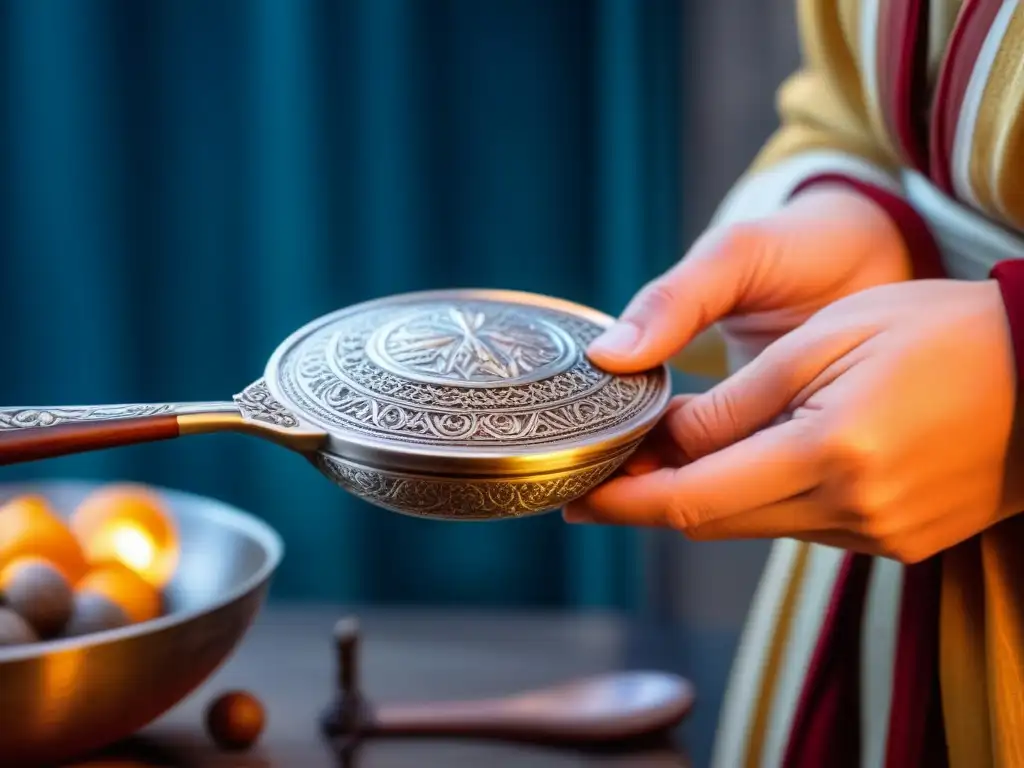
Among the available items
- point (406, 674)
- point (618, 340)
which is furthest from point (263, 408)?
point (406, 674)

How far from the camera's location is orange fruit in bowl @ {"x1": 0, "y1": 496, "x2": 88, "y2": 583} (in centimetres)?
66

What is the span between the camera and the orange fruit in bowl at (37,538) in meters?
0.66

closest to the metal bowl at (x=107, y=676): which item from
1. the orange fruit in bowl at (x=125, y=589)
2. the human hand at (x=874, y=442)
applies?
the orange fruit in bowl at (x=125, y=589)

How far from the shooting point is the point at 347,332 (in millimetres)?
558

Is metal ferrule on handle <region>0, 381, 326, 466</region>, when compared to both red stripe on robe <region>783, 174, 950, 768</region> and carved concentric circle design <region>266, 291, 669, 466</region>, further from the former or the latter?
red stripe on robe <region>783, 174, 950, 768</region>

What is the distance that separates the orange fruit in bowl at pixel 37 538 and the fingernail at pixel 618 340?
400mm

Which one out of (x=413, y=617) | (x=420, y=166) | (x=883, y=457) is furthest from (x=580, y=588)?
(x=883, y=457)

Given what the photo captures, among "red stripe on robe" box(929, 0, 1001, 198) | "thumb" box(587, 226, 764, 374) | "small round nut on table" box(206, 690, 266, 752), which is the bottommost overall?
"small round nut on table" box(206, 690, 266, 752)

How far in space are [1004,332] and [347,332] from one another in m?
0.34

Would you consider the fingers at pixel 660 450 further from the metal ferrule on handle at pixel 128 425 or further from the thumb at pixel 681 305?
the metal ferrule on handle at pixel 128 425

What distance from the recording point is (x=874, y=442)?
467mm

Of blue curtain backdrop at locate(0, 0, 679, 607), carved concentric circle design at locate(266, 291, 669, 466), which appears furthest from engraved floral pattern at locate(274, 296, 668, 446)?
blue curtain backdrop at locate(0, 0, 679, 607)

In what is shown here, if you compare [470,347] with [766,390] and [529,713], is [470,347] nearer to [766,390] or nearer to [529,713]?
[766,390]

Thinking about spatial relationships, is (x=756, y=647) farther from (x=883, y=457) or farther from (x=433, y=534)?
(x=433, y=534)
